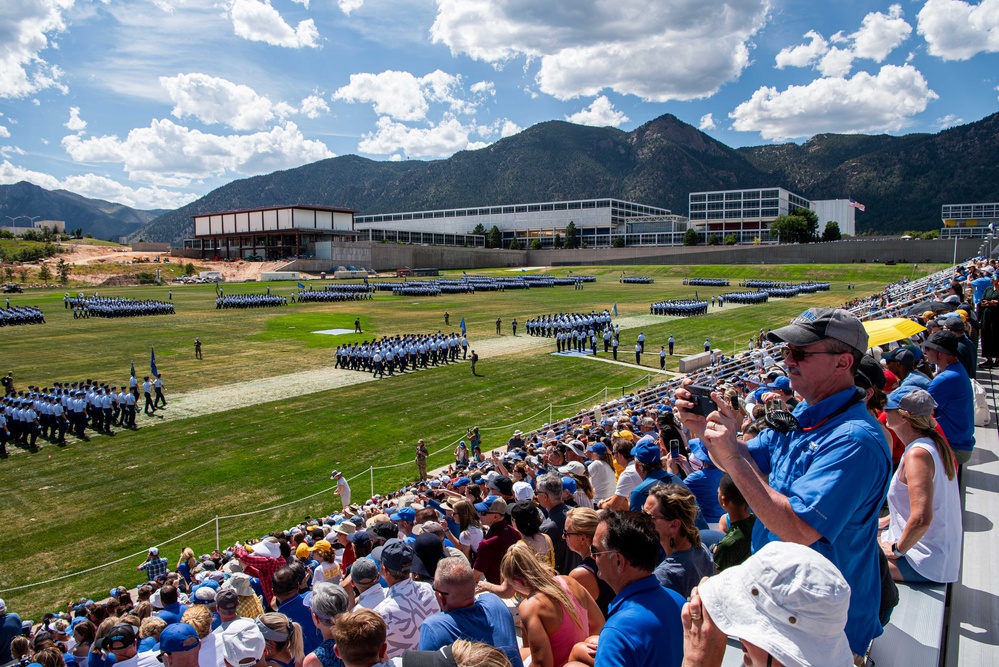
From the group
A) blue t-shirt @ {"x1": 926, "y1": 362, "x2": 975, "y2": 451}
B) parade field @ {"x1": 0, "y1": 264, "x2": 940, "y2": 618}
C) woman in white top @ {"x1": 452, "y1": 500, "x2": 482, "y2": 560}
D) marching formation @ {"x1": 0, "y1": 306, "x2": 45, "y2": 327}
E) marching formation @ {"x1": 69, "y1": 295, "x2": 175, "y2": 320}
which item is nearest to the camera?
blue t-shirt @ {"x1": 926, "y1": 362, "x2": 975, "y2": 451}

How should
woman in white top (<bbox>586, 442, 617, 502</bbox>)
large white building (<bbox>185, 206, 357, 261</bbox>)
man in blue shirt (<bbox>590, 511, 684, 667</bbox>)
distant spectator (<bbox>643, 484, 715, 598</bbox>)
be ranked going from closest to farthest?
man in blue shirt (<bbox>590, 511, 684, 667</bbox>), distant spectator (<bbox>643, 484, 715, 598</bbox>), woman in white top (<bbox>586, 442, 617, 502</bbox>), large white building (<bbox>185, 206, 357, 261</bbox>)

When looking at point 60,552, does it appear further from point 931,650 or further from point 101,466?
point 931,650

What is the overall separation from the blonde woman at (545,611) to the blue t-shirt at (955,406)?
3.61m

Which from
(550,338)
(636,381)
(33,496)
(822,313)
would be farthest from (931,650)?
(550,338)

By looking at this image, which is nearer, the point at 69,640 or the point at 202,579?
the point at 69,640

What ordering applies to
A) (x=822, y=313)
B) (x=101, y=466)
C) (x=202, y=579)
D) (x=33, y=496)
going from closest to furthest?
1. (x=822, y=313)
2. (x=202, y=579)
3. (x=33, y=496)
4. (x=101, y=466)

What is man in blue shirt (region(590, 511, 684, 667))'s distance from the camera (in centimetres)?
257

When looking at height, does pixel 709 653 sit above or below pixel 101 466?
above

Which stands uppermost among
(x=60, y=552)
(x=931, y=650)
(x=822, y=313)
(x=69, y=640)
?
(x=822, y=313)

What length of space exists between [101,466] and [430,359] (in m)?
15.3

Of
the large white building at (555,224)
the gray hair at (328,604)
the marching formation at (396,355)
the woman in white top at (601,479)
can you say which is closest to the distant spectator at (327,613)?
the gray hair at (328,604)

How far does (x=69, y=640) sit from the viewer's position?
23.0 ft

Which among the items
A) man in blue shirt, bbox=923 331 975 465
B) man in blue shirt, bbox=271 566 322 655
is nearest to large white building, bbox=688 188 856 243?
man in blue shirt, bbox=923 331 975 465

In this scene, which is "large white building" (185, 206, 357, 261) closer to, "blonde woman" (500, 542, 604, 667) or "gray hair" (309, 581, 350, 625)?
"gray hair" (309, 581, 350, 625)
